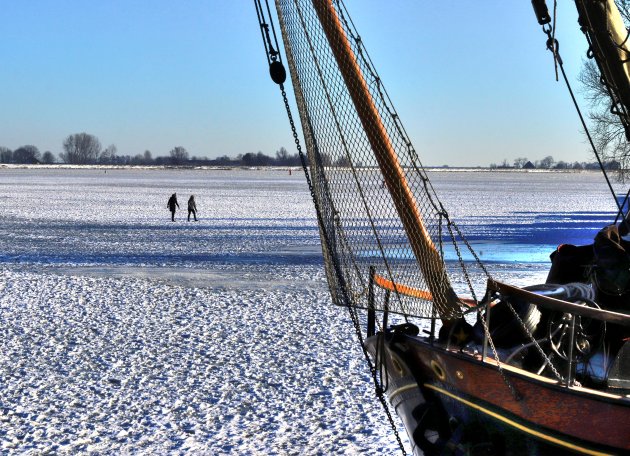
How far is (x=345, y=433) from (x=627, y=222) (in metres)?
2.86

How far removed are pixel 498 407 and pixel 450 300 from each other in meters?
1.12

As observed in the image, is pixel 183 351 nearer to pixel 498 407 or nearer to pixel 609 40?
pixel 498 407

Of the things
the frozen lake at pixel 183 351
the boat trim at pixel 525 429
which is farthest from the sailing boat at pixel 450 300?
the frozen lake at pixel 183 351

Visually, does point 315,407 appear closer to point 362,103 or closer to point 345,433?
point 345,433

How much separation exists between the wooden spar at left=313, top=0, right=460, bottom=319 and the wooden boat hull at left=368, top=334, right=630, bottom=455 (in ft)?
1.52

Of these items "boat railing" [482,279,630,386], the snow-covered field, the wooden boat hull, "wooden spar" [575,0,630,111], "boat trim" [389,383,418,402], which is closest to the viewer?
the wooden boat hull

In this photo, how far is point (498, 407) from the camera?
18.4 feet

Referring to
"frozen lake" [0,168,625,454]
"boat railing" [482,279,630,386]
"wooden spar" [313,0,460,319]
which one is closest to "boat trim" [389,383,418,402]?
"wooden spar" [313,0,460,319]

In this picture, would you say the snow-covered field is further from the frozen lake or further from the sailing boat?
the sailing boat

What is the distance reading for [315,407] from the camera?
8.59 m

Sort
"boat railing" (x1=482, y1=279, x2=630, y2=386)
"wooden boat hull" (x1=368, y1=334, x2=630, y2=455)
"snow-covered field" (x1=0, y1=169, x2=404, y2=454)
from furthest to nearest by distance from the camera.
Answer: "snow-covered field" (x1=0, y1=169, x2=404, y2=454) < "boat railing" (x1=482, y1=279, x2=630, y2=386) < "wooden boat hull" (x1=368, y1=334, x2=630, y2=455)

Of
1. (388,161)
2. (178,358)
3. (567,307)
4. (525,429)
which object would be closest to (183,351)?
(178,358)

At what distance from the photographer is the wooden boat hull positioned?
17.0 ft

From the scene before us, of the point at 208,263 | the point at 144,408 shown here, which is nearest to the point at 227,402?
the point at 144,408
